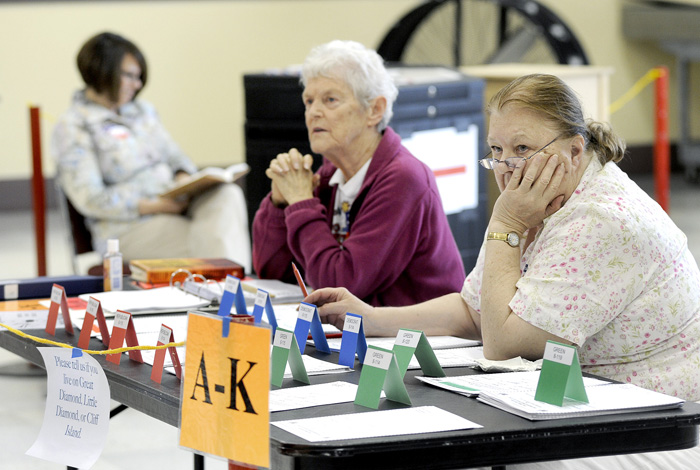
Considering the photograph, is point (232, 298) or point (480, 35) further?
point (480, 35)

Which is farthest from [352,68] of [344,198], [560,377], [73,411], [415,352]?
[560,377]

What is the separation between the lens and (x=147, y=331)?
203 centimetres

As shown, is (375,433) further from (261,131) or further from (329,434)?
(261,131)

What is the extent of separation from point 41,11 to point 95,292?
221 inches

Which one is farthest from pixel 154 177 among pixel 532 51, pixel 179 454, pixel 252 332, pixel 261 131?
pixel 532 51

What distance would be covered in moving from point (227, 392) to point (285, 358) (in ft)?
0.98

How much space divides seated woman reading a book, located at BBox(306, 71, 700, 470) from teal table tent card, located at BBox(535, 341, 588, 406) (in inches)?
7.2

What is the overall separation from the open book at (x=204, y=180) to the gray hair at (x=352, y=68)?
55.1 inches

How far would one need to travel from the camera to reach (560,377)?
1438 millimetres

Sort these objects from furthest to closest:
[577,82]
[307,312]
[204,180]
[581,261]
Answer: [577,82], [204,180], [307,312], [581,261]

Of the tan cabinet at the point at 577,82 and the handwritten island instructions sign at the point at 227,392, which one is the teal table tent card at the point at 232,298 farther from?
the tan cabinet at the point at 577,82

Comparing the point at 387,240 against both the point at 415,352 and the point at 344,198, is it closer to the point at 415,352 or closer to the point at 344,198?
the point at 344,198

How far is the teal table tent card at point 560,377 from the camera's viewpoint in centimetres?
144

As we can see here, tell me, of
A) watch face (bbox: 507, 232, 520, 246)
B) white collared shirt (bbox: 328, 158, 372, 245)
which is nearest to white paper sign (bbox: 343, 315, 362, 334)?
watch face (bbox: 507, 232, 520, 246)
